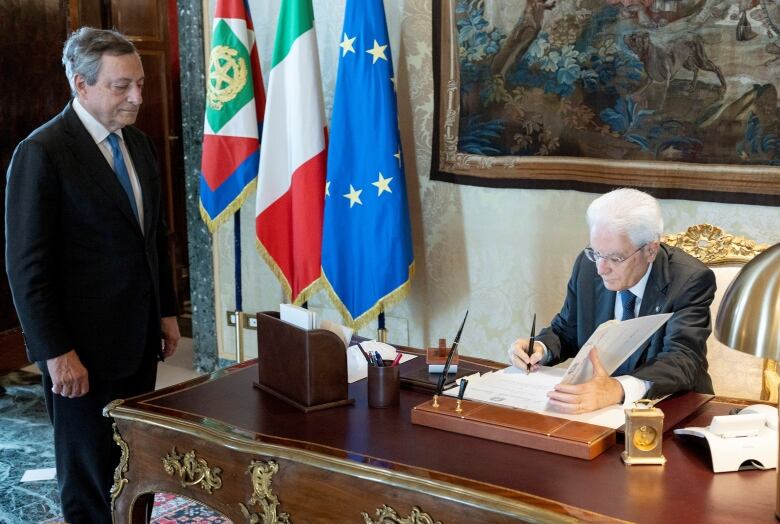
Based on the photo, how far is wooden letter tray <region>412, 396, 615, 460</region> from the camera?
1890 mm

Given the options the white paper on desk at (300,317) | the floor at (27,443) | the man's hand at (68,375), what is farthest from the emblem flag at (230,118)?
the white paper on desk at (300,317)

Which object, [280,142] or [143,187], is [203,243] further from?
[143,187]

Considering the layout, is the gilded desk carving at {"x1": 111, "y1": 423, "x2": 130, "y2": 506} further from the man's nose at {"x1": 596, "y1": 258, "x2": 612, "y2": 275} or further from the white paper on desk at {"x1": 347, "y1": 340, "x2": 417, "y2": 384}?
the man's nose at {"x1": 596, "y1": 258, "x2": 612, "y2": 275}

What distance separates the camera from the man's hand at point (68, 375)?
8.91 feet

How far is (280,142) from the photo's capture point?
4398 millimetres

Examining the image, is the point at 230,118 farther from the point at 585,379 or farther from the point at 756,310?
the point at 756,310

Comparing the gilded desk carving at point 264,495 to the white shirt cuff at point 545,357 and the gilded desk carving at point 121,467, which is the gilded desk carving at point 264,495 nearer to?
the gilded desk carving at point 121,467

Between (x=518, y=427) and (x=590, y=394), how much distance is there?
21cm

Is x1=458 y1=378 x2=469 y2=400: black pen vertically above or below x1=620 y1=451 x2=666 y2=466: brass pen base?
above

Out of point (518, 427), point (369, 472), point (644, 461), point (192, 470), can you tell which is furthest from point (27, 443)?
point (644, 461)

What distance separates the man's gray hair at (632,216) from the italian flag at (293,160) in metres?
2.09

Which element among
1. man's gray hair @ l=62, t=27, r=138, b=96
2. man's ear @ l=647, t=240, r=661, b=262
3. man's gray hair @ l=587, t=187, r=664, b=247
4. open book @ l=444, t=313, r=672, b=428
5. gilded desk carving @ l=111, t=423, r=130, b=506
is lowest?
gilded desk carving @ l=111, t=423, r=130, b=506

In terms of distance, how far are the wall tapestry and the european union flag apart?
0.27 m

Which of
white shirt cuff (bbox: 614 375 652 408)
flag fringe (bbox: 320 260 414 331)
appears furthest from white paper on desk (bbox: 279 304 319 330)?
flag fringe (bbox: 320 260 414 331)
